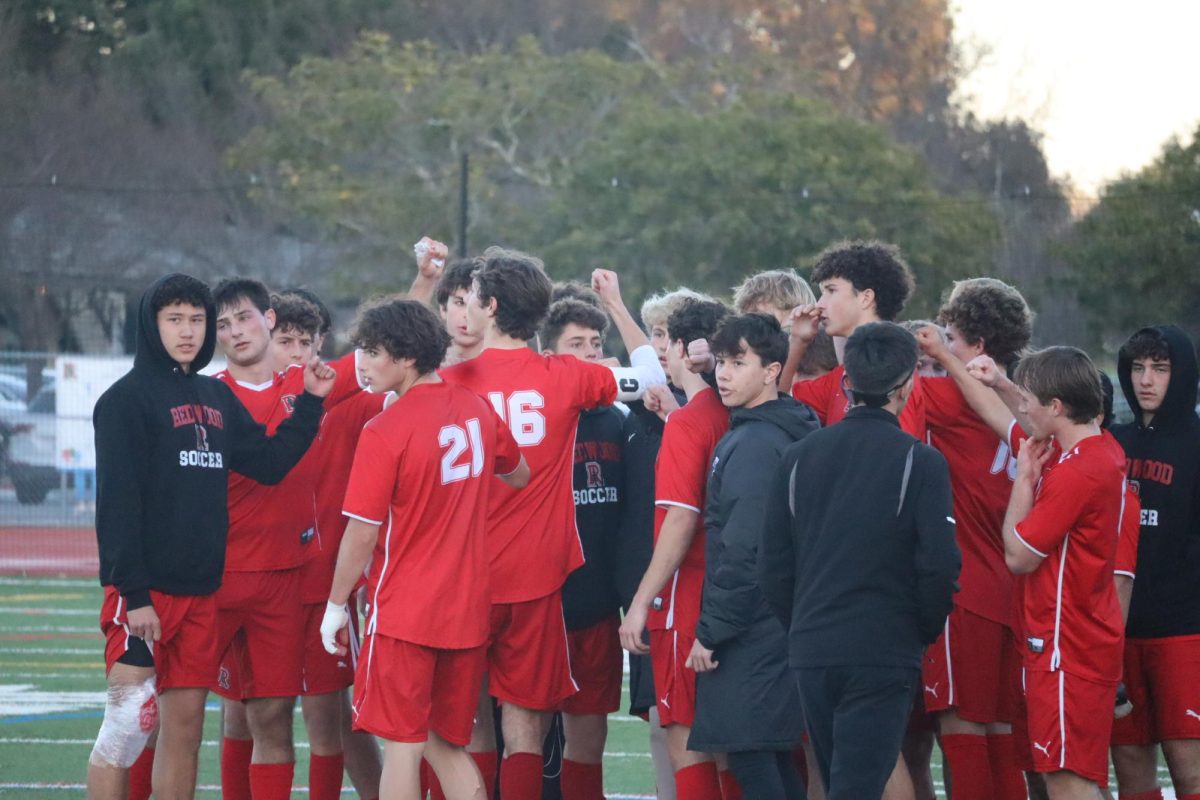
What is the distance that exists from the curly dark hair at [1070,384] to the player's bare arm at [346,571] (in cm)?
233

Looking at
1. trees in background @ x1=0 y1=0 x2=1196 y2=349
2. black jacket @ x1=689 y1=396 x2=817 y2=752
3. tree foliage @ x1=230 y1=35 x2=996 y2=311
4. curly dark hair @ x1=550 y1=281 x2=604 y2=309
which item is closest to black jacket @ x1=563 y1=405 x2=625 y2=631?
curly dark hair @ x1=550 y1=281 x2=604 y2=309

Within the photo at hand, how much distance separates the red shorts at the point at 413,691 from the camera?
203 inches

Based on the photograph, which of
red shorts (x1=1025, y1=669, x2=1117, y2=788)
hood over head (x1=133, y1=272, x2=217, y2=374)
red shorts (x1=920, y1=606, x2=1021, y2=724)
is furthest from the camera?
hood over head (x1=133, y1=272, x2=217, y2=374)

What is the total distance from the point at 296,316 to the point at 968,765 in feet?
10.4

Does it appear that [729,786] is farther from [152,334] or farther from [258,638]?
[152,334]

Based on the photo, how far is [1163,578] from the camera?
5.68 m

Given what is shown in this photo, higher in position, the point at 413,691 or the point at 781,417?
the point at 781,417

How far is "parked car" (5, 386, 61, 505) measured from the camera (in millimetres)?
20469

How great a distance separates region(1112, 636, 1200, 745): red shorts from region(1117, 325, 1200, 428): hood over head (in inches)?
32.9

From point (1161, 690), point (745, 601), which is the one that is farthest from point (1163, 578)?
point (745, 601)

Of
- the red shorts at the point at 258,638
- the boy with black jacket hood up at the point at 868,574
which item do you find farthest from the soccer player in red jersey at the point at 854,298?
the red shorts at the point at 258,638

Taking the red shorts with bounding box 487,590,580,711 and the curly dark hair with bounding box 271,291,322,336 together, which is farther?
the curly dark hair with bounding box 271,291,322,336

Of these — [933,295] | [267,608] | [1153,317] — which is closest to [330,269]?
[933,295]

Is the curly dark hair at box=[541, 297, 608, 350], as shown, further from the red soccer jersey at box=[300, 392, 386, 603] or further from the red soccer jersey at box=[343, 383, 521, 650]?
the red soccer jersey at box=[343, 383, 521, 650]
